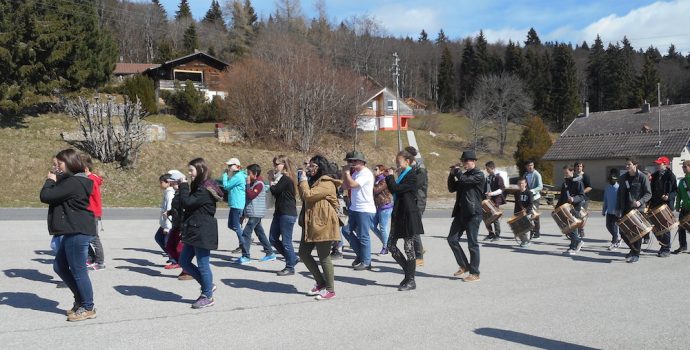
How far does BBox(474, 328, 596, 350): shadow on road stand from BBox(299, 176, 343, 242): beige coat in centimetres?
218

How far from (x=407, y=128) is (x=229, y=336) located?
60.4 meters

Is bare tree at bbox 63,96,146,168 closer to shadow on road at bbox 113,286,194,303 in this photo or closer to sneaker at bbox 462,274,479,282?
shadow on road at bbox 113,286,194,303

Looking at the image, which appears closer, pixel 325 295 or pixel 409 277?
pixel 325 295

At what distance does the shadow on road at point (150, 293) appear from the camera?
732 centimetres

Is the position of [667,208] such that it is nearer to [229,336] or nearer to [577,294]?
[577,294]

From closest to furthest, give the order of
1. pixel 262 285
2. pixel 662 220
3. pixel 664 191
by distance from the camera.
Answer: pixel 262 285 < pixel 662 220 < pixel 664 191

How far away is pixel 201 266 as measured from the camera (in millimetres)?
6875

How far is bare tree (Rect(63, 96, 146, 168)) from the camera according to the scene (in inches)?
1057

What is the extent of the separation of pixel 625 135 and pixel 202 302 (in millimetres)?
44069

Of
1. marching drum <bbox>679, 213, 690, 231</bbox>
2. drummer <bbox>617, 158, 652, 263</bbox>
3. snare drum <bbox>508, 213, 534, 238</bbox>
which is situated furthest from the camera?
snare drum <bbox>508, 213, 534, 238</bbox>

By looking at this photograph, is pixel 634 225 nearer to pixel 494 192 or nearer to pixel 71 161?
pixel 494 192

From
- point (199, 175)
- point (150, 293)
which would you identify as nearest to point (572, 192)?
point (199, 175)

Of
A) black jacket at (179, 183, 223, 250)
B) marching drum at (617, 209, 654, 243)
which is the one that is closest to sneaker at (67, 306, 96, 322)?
black jacket at (179, 183, 223, 250)

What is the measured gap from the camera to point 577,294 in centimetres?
777
